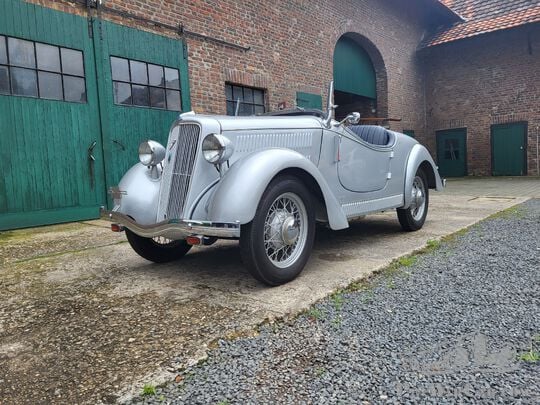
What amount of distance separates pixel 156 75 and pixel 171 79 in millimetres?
322

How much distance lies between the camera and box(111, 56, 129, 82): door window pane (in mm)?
6871

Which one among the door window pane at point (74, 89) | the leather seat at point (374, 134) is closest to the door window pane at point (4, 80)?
the door window pane at point (74, 89)

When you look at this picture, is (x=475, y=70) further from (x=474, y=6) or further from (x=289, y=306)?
(x=289, y=306)

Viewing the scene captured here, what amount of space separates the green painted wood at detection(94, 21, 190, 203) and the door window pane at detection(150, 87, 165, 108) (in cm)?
12

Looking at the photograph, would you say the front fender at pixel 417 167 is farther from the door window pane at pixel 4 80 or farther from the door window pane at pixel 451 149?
the door window pane at pixel 451 149

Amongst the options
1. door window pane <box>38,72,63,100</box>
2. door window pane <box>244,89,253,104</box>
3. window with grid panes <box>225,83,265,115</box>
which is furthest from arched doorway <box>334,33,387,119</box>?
door window pane <box>38,72,63,100</box>

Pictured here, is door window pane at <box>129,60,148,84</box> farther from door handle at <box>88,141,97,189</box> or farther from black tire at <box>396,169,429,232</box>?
black tire at <box>396,169,429,232</box>

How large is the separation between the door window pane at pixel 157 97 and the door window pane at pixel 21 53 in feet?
6.47

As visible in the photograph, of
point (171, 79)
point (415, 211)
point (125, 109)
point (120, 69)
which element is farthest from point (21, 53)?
point (415, 211)

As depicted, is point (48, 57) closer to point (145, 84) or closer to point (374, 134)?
point (145, 84)

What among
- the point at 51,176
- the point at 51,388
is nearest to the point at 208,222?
the point at 51,388

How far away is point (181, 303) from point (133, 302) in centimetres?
33

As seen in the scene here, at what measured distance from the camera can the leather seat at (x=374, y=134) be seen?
4.62m

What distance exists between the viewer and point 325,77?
11.5 metres
